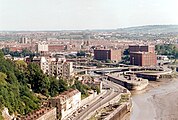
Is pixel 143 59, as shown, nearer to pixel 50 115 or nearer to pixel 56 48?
pixel 56 48

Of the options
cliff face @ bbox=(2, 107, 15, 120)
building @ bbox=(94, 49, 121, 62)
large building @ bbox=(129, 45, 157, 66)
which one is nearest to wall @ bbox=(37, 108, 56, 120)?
cliff face @ bbox=(2, 107, 15, 120)

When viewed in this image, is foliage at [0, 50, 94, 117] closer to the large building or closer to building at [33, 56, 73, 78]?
building at [33, 56, 73, 78]

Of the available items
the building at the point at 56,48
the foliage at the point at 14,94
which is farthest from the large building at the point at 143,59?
the foliage at the point at 14,94

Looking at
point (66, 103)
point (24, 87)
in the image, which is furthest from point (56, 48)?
point (66, 103)

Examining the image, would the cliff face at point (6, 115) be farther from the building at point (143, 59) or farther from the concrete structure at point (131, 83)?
the building at point (143, 59)

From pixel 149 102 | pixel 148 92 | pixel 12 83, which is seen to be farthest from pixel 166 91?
pixel 12 83

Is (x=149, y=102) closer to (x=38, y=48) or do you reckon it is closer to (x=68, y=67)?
(x=68, y=67)

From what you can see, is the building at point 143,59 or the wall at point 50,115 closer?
the wall at point 50,115
